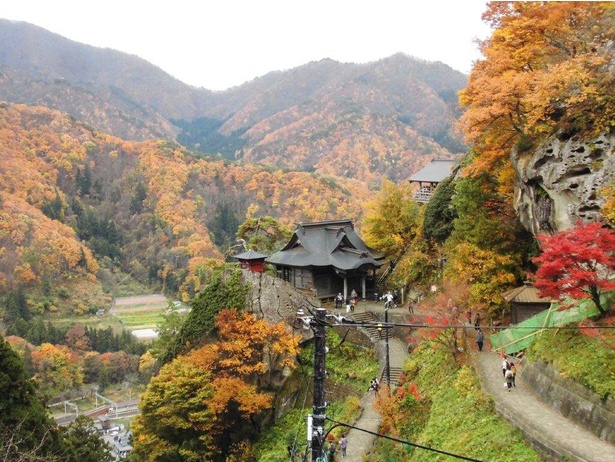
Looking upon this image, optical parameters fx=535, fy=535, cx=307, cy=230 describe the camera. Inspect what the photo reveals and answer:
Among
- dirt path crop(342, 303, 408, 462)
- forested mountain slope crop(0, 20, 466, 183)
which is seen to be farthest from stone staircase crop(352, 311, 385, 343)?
forested mountain slope crop(0, 20, 466, 183)

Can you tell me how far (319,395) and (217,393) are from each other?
12594 mm

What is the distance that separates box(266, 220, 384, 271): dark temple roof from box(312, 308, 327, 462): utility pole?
18922 mm

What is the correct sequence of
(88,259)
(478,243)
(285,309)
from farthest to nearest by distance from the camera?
(88,259)
(285,309)
(478,243)

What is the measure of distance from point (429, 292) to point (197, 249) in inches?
2772

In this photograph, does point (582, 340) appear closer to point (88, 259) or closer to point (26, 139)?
point (88, 259)

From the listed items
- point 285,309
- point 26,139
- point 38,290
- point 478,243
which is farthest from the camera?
point 26,139

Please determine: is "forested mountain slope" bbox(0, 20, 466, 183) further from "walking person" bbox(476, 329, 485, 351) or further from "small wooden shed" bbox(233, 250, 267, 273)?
"walking person" bbox(476, 329, 485, 351)

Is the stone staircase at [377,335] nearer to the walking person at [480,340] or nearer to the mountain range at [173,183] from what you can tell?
the walking person at [480,340]

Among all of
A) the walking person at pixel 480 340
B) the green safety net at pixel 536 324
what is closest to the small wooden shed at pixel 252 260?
the walking person at pixel 480 340

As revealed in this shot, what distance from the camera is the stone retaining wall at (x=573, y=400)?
12.0 m

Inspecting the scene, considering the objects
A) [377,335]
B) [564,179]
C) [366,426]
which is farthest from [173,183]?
[564,179]

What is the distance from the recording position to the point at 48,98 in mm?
178250

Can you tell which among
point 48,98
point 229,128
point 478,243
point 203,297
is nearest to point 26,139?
point 48,98

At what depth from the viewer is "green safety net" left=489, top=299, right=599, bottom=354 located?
15.8 m
